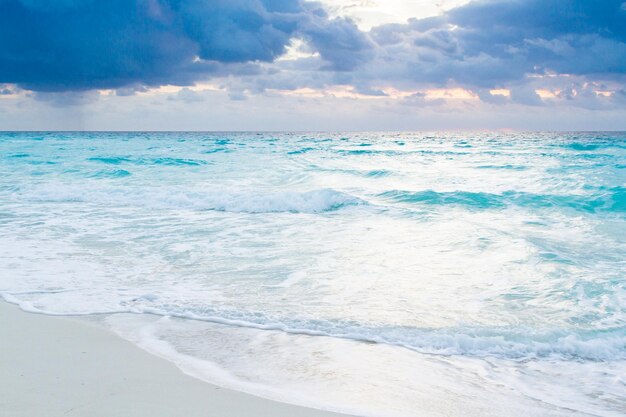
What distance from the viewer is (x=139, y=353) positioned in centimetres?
393

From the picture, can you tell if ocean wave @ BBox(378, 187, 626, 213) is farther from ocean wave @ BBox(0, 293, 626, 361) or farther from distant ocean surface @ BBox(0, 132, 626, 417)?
ocean wave @ BBox(0, 293, 626, 361)

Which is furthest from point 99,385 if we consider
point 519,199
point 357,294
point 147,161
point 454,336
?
point 147,161

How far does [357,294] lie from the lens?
19.1 feet

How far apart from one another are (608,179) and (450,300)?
681 inches

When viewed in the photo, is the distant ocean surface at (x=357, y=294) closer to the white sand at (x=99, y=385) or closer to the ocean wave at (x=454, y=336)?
the ocean wave at (x=454, y=336)

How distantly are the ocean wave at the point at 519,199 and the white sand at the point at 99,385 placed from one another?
39.6 feet

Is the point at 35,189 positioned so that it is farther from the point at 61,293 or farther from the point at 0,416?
the point at 0,416

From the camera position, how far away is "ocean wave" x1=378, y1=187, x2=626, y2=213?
46.5 ft

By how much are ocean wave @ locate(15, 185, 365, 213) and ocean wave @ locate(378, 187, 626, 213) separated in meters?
2.41

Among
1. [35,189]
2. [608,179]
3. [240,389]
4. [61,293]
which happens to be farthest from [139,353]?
[608,179]

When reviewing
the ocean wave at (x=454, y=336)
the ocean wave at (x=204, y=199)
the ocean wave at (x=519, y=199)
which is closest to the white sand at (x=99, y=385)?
the ocean wave at (x=454, y=336)

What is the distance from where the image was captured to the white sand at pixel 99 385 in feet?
9.54

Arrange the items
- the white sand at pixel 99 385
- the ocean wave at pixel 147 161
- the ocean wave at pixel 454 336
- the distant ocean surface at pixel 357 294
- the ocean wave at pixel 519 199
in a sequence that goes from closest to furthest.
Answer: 1. the white sand at pixel 99 385
2. the distant ocean surface at pixel 357 294
3. the ocean wave at pixel 454 336
4. the ocean wave at pixel 519 199
5. the ocean wave at pixel 147 161

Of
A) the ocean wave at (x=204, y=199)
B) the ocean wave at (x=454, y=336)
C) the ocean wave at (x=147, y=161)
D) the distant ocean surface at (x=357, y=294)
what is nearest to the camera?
the distant ocean surface at (x=357, y=294)
